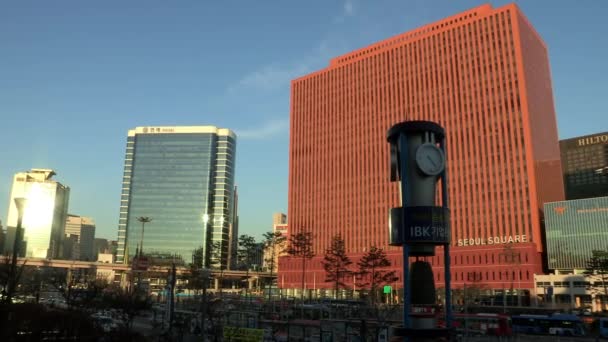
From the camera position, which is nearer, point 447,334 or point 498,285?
point 447,334

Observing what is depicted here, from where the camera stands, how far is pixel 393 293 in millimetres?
146750

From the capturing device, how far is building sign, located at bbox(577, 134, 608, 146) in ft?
495

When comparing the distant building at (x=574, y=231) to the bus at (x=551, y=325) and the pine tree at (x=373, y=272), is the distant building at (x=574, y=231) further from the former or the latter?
the bus at (x=551, y=325)

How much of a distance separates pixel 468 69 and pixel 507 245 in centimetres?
5517

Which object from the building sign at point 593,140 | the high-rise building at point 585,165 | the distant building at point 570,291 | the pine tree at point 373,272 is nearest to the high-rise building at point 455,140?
the distant building at point 570,291

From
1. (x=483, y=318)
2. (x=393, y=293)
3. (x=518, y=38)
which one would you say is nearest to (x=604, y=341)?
(x=483, y=318)

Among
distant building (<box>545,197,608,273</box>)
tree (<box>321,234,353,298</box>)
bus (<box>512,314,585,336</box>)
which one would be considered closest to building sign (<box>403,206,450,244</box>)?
bus (<box>512,314,585,336</box>)

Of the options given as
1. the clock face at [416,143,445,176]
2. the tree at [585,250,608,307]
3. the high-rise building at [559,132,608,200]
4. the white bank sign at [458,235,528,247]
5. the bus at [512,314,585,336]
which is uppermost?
the high-rise building at [559,132,608,200]

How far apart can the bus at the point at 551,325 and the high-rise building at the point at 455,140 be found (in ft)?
160

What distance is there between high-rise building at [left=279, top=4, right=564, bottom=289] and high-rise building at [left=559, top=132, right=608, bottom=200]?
6103 mm

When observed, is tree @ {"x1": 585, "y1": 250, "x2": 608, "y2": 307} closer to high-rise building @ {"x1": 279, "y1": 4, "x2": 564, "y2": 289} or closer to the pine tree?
high-rise building @ {"x1": 279, "y1": 4, "x2": 564, "y2": 289}

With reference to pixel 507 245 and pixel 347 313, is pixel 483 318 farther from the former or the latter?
pixel 507 245

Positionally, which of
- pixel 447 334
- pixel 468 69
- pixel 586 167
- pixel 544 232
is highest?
pixel 468 69

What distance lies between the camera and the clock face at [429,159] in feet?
122
